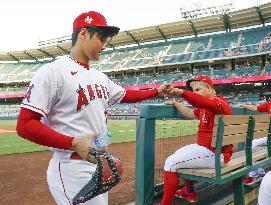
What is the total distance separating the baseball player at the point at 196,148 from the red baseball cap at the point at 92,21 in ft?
4.75

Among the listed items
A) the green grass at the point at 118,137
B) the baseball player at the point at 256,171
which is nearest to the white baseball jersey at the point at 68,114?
the baseball player at the point at 256,171

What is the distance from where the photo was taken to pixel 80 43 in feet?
6.50

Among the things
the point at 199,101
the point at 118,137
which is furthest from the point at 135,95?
the point at 118,137

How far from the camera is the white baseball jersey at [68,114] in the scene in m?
1.70

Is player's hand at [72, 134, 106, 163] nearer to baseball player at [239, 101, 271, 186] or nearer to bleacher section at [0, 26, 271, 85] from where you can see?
baseball player at [239, 101, 271, 186]

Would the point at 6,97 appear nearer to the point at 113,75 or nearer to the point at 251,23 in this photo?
the point at 113,75

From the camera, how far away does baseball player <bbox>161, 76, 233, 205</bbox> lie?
3.09 meters

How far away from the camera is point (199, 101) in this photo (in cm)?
315

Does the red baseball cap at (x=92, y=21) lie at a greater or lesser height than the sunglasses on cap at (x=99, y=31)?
greater

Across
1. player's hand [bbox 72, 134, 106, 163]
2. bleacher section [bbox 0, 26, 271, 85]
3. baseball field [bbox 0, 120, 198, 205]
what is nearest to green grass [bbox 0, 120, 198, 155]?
baseball field [bbox 0, 120, 198, 205]

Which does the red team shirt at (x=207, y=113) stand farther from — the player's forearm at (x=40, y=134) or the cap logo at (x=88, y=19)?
the player's forearm at (x=40, y=134)

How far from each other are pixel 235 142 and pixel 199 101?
2.04ft

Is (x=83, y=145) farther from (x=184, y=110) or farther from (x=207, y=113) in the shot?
(x=207, y=113)

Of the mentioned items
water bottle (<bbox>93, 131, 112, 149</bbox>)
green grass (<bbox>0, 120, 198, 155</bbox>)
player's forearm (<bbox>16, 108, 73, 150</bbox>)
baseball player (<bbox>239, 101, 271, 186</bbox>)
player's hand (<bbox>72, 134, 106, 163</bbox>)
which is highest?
player's forearm (<bbox>16, 108, 73, 150</bbox>)
